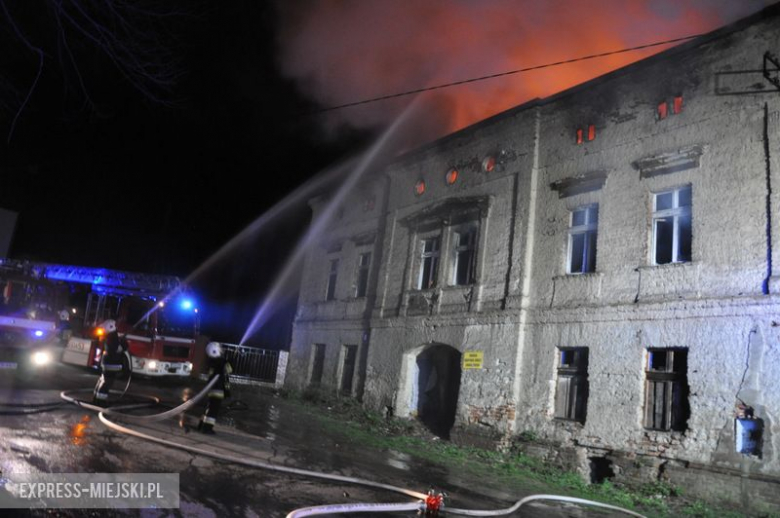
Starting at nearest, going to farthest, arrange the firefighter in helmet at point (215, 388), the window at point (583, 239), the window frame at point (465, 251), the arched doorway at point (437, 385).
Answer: the firefighter in helmet at point (215, 388) → the window at point (583, 239) → the window frame at point (465, 251) → the arched doorway at point (437, 385)

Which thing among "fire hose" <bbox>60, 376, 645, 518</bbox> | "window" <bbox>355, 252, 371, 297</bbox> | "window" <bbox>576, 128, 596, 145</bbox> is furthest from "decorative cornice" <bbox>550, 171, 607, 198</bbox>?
"window" <bbox>355, 252, 371, 297</bbox>

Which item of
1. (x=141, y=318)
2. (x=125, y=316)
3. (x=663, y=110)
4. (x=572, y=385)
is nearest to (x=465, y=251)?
(x=572, y=385)

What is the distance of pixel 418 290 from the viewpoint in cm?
1510

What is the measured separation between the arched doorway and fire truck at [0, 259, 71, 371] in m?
10.4

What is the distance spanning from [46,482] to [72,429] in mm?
2798

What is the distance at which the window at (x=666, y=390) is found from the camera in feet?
30.7

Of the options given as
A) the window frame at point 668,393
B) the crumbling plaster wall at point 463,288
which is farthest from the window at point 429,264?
the window frame at point 668,393

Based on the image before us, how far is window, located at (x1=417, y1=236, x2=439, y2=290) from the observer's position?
15.2 metres

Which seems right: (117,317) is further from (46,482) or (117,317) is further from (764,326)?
(764,326)

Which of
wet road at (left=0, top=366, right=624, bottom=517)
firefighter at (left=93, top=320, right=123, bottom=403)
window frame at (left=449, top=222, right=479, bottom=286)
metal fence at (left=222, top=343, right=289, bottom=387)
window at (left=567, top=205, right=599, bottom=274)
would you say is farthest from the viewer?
metal fence at (left=222, top=343, right=289, bottom=387)

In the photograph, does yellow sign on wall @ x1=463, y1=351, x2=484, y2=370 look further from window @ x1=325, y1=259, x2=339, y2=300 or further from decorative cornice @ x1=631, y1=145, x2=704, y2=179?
window @ x1=325, y1=259, x2=339, y2=300

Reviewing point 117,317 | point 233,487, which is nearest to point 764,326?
point 233,487

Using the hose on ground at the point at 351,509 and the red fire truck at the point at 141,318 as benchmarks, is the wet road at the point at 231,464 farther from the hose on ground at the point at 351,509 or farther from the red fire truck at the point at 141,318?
the red fire truck at the point at 141,318

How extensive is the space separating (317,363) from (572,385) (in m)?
10.4
